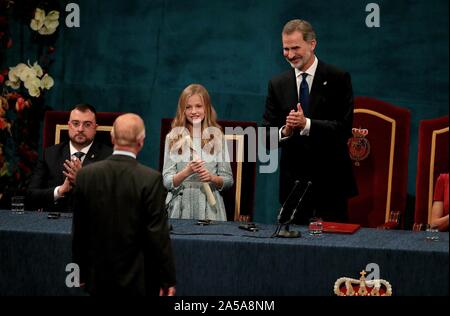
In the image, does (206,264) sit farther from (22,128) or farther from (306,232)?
(22,128)

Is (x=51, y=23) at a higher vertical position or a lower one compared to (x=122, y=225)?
higher

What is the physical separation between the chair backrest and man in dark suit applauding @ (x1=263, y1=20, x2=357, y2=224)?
3.61 feet

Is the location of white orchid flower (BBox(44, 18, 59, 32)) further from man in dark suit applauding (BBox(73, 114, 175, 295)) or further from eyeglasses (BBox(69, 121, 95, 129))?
man in dark suit applauding (BBox(73, 114, 175, 295))

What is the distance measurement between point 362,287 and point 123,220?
1.12 meters

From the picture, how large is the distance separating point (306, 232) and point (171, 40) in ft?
7.77

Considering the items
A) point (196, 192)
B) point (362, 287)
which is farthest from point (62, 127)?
point (362, 287)

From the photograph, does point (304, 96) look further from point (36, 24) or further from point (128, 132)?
point (36, 24)

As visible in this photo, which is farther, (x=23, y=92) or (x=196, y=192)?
(x=23, y=92)

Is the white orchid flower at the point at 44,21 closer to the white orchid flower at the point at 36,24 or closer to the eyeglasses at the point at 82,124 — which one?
the white orchid flower at the point at 36,24

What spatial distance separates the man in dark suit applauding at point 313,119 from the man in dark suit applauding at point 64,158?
3.35ft

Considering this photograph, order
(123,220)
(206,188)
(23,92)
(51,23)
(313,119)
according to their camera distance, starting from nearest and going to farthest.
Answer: (123,220)
(313,119)
(206,188)
(51,23)
(23,92)

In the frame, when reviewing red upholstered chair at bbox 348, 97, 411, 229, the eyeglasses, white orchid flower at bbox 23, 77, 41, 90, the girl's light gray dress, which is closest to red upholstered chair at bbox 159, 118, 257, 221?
the girl's light gray dress

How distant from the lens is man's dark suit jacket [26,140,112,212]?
15.4 ft

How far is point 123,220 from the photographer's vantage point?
320 cm
